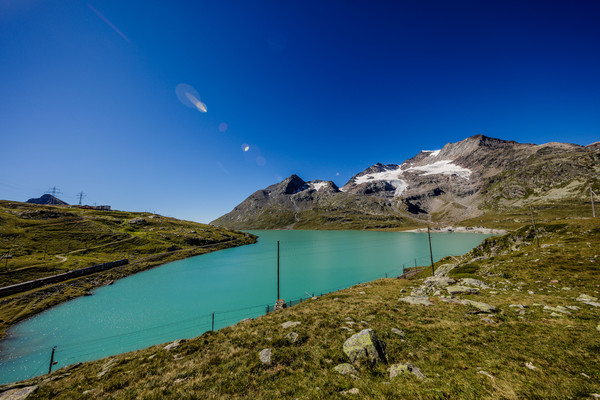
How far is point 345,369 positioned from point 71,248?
125m

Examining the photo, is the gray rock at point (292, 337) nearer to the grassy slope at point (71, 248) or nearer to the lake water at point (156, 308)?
the lake water at point (156, 308)

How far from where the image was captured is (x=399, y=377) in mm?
9055

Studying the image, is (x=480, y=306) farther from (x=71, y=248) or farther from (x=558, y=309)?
(x=71, y=248)

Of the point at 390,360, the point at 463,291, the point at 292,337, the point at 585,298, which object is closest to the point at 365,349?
the point at 390,360

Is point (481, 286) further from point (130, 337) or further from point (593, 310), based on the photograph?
point (130, 337)

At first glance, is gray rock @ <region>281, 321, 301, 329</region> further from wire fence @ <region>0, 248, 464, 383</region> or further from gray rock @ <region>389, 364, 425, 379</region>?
wire fence @ <region>0, 248, 464, 383</region>

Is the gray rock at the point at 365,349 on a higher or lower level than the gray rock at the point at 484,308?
higher

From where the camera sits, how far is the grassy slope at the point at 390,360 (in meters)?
8.34

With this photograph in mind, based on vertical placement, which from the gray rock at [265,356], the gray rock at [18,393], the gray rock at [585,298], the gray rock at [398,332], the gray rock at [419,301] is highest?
the gray rock at [585,298]

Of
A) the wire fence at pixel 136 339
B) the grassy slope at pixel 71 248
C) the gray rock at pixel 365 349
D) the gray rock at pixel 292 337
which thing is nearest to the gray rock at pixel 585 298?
the gray rock at pixel 365 349

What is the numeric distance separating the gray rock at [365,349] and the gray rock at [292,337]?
379cm

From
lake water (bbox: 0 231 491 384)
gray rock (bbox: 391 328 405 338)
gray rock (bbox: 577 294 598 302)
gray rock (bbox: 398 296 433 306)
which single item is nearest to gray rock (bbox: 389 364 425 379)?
gray rock (bbox: 391 328 405 338)

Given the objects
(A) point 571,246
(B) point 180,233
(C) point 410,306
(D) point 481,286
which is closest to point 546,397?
(C) point 410,306

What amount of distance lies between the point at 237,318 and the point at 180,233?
118 m
